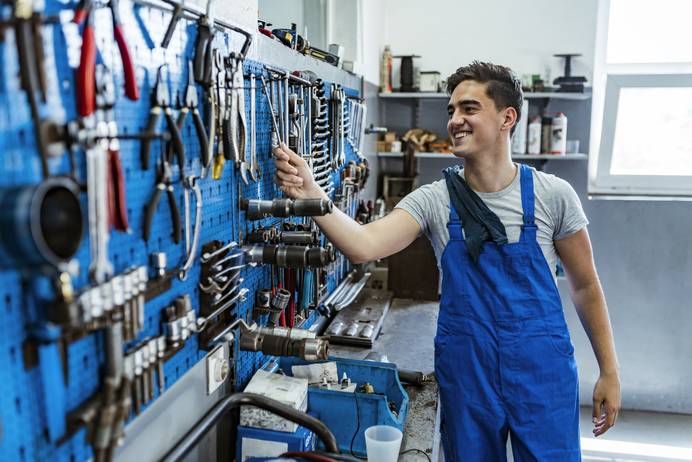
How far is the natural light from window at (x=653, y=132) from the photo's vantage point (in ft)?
11.7

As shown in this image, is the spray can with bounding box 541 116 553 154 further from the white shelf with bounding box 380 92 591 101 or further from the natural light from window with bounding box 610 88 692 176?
the natural light from window with bounding box 610 88 692 176

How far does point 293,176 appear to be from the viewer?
146 centimetres

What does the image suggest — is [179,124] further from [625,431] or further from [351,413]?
[625,431]

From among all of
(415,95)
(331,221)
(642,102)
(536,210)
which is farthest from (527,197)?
(642,102)

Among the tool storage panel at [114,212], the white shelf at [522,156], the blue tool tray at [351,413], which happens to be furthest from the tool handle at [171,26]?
the white shelf at [522,156]

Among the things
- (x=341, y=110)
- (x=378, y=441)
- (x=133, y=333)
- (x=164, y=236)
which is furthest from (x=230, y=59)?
(x=341, y=110)

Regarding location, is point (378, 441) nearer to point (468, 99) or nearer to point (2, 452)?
point (2, 452)

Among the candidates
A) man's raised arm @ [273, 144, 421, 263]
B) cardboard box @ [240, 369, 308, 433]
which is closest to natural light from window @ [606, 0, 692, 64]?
man's raised arm @ [273, 144, 421, 263]

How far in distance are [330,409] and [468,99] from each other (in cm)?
93

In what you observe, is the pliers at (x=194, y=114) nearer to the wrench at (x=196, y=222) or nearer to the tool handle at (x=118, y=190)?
the wrench at (x=196, y=222)

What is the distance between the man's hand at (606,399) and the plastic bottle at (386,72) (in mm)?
2332

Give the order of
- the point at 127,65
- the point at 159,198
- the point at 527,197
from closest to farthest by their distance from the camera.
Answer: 1. the point at 127,65
2. the point at 159,198
3. the point at 527,197

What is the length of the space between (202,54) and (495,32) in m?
2.89

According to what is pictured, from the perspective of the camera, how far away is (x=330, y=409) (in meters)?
1.43
